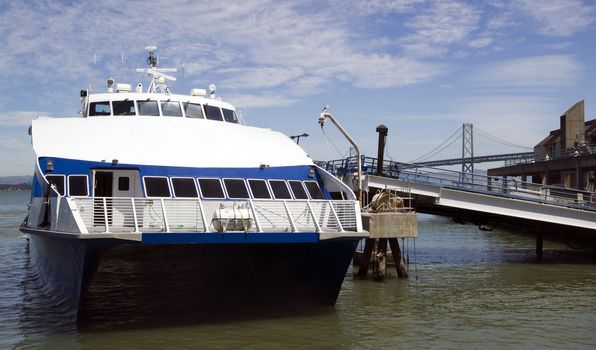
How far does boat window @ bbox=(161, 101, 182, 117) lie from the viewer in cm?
1664

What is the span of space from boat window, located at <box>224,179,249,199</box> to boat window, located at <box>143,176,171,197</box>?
4.39 feet

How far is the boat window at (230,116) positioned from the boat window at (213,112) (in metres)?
0.25

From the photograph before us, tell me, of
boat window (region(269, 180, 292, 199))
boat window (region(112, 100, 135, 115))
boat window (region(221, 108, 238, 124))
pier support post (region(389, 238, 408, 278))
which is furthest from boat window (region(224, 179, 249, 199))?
pier support post (region(389, 238, 408, 278))

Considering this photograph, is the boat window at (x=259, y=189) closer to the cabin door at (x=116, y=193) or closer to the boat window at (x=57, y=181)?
the cabin door at (x=116, y=193)

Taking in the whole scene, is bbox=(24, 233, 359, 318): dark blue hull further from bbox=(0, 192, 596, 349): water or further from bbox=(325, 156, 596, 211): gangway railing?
bbox=(325, 156, 596, 211): gangway railing

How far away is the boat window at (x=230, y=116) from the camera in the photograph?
17812 mm

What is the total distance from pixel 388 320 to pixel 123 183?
6.84m

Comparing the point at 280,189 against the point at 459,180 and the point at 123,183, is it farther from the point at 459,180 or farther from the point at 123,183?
the point at 459,180

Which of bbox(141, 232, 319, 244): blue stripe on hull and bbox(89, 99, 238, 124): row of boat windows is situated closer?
bbox(141, 232, 319, 244): blue stripe on hull

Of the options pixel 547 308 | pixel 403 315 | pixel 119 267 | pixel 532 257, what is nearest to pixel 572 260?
pixel 532 257

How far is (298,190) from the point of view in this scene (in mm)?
14578

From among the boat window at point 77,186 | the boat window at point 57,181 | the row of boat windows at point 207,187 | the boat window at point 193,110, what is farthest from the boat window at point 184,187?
the boat window at point 193,110

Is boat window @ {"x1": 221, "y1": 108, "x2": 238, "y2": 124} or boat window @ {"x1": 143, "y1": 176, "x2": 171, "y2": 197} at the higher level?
boat window @ {"x1": 221, "y1": 108, "x2": 238, "y2": 124}

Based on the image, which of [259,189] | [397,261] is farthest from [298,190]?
[397,261]
